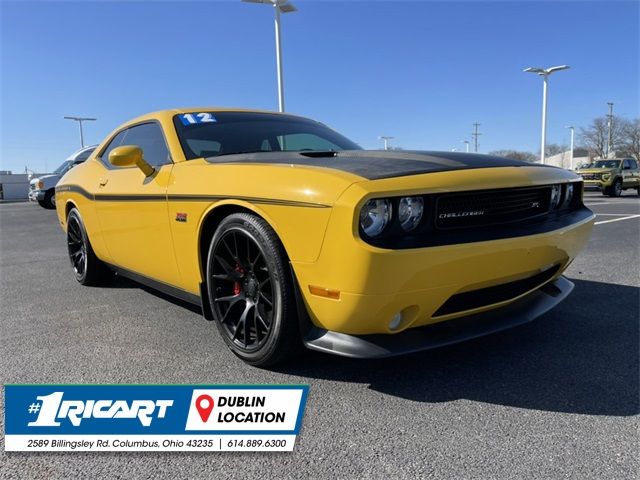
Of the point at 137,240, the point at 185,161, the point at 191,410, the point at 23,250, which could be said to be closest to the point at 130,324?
the point at 137,240

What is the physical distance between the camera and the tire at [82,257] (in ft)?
13.7

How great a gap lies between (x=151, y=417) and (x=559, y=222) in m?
2.13

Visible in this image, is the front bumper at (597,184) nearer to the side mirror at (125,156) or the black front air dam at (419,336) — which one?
the black front air dam at (419,336)

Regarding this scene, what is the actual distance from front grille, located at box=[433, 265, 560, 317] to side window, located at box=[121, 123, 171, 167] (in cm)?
190

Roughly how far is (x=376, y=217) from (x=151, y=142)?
2.07m

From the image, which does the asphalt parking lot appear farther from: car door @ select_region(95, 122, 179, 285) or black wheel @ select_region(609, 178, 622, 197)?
black wheel @ select_region(609, 178, 622, 197)

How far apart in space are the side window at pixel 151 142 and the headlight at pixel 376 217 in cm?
160

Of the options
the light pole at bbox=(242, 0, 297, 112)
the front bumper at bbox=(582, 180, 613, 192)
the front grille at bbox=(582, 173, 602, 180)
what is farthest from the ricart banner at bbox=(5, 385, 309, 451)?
the front grille at bbox=(582, 173, 602, 180)

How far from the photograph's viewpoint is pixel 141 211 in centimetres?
308

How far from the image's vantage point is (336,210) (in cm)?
185

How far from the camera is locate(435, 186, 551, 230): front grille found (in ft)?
6.75

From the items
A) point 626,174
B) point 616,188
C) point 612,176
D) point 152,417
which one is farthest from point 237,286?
point 626,174

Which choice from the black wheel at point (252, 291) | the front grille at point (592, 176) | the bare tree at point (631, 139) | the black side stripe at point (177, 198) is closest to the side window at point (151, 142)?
the black side stripe at point (177, 198)

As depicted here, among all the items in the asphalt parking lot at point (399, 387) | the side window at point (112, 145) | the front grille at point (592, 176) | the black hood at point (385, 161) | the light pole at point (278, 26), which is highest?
the light pole at point (278, 26)
